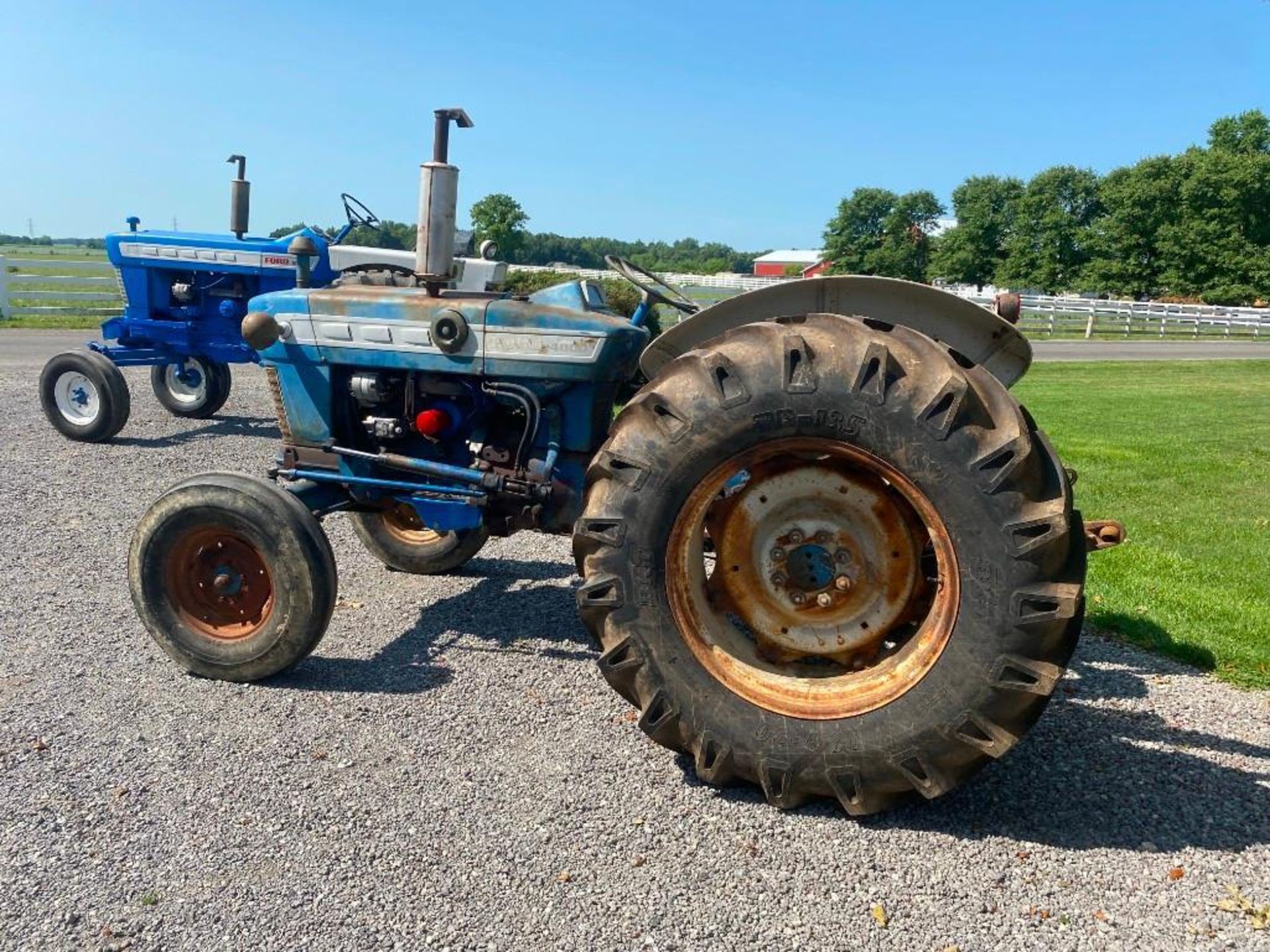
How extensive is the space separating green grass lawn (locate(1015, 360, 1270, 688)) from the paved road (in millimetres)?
8157

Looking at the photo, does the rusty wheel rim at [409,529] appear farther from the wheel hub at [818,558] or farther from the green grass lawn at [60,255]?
the green grass lawn at [60,255]

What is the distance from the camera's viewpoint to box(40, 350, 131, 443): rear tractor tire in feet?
28.6

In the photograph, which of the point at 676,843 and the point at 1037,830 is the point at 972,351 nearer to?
the point at 1037,830

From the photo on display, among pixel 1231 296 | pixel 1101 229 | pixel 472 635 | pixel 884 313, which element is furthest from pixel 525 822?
pixel 1101 229

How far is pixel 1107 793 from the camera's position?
3.10 meters

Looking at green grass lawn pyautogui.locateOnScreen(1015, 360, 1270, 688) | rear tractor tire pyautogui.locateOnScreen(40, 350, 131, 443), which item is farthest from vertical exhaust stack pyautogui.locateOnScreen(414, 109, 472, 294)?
rear tractor tire pyautogui.locateOnScreen(40, 350, 131, 443)

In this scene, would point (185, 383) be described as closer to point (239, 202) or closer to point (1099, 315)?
point (239, 202)

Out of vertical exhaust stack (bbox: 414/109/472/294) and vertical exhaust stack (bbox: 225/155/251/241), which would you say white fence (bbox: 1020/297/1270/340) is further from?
vertical exhaust stack (bbox: 414/109/472/294)

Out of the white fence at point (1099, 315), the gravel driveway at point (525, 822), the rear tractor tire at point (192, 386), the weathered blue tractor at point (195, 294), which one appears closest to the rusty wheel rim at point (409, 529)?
the gravel driveway at point (525, 822)

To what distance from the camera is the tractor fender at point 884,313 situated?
10.7 ft

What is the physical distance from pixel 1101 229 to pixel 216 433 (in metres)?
56.5

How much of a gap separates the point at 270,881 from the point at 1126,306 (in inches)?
1578

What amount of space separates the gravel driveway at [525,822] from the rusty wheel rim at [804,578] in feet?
1.38

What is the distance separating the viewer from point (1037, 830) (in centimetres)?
288
